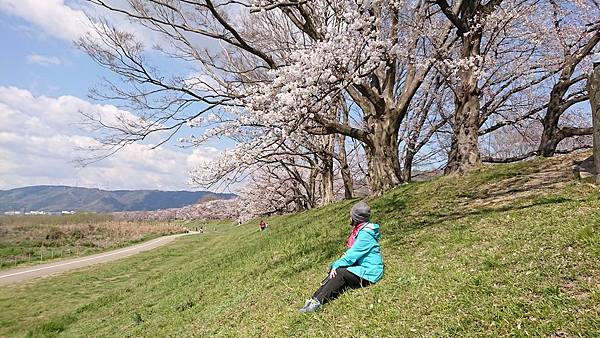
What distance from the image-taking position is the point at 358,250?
5.54m

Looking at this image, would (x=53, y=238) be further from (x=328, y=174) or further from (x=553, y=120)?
(x=553, y=120)

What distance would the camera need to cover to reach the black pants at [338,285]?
539cm

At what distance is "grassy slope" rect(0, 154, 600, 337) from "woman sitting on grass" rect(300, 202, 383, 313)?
0.21 m

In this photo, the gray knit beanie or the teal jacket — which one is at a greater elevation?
the gray knit beanie

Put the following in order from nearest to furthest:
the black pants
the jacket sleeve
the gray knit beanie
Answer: the black pants, the jacket sleeve, the gray knit beanie

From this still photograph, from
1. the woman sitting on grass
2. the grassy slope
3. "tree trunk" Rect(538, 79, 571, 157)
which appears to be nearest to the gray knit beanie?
the woman sitting on grass

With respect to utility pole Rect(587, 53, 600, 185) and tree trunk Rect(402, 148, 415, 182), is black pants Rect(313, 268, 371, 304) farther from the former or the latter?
tree trunk Rect(402, 148, 415, 182)

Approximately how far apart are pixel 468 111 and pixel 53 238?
44875mm

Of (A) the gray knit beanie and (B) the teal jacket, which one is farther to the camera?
(A) the gray knit beanie

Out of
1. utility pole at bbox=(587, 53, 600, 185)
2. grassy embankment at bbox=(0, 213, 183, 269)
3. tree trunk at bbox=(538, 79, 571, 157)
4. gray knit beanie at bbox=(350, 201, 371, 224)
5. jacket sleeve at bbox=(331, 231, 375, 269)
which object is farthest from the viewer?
grassy embankment at bbox=(0, 213, 183, 269)

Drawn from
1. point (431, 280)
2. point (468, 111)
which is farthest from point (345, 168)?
point (431, 280)

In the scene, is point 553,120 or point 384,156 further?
point 384,156

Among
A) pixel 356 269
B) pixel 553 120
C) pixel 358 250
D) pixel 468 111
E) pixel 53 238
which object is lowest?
pixel 356 269

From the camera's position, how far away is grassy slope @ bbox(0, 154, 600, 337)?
12.2ft
